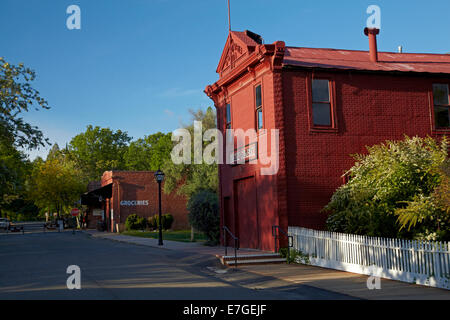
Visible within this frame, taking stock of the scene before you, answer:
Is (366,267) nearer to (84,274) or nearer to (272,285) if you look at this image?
(272,285)

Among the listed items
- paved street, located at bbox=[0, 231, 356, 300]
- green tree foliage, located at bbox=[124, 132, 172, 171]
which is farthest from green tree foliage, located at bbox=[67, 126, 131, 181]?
paved street, located at bbox=[0, 231, 356, 300]

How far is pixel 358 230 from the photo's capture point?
15.7 metres

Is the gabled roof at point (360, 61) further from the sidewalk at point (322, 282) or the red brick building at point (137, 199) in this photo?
the red brick building at point (137, 199)

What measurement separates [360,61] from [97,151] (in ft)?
260

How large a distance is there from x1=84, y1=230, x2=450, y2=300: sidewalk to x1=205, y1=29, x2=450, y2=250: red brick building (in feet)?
10.7

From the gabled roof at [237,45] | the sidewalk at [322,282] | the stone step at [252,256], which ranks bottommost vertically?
the sidewalk at [322,282]

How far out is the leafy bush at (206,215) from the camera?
2481 cm

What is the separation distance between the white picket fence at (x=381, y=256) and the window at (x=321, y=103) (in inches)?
192

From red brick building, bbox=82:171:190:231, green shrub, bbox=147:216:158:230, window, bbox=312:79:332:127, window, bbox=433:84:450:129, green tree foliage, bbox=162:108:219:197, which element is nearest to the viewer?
window, bbox=312:79:332:127

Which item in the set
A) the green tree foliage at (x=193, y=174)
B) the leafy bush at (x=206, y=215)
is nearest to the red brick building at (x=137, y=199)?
the green tree foliage at (x=193, y=174)

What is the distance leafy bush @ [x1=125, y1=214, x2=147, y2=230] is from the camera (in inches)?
1852

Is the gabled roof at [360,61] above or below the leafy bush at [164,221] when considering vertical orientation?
above

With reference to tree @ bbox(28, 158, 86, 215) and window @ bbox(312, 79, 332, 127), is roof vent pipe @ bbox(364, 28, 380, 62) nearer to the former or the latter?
window @ bbox(312, 79, 332, 127)
